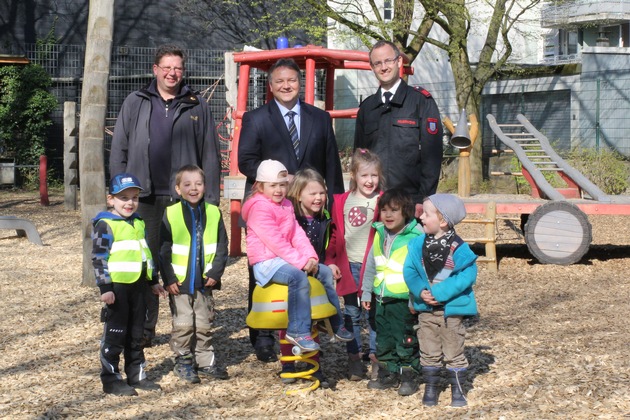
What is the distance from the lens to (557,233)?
10.3 metres

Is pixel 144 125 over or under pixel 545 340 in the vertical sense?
over

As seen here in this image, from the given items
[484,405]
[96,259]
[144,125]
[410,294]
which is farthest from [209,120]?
[484,405]

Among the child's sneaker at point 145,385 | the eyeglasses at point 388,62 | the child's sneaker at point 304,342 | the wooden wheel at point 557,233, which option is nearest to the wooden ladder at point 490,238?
the wooden wheel at point 557,233

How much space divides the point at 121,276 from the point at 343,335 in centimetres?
126

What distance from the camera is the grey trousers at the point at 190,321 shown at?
538cm

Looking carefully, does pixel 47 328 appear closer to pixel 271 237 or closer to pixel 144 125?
pixel 144 125

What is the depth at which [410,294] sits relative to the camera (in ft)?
16.7

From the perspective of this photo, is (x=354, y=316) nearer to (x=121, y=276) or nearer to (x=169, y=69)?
(x=121, y=276)

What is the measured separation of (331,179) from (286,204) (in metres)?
0.59

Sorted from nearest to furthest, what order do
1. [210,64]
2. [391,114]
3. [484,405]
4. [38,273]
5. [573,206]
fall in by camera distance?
[484,405], [391,114], [38,273], [573,206], [210,64]

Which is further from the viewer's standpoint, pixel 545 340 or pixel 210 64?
pixel 210 64

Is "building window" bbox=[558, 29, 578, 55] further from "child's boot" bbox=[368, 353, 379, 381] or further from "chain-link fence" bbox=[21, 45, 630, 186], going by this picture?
"child's boot" bbox=[368, 353, 379, 381]

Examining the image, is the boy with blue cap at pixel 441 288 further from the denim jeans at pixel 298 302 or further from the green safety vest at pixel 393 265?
the denim jeans at pixel 298 302

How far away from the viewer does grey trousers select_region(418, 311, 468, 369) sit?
495cm
